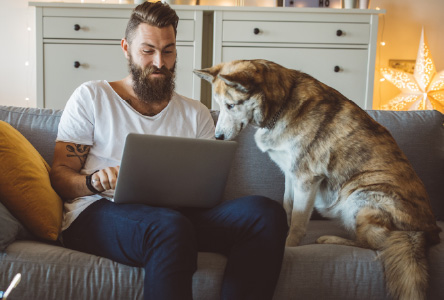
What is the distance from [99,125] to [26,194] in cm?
34

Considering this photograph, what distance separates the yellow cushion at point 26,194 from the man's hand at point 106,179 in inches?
6.9

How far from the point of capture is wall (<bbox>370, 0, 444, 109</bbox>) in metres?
3.92

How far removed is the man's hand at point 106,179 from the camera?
1387mm

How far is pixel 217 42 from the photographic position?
10.6ft

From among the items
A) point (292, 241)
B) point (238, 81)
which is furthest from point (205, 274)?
point (238, 81)

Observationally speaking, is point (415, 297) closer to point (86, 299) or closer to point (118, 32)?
point (86, 299)

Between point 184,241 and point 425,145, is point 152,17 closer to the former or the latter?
point 184,241

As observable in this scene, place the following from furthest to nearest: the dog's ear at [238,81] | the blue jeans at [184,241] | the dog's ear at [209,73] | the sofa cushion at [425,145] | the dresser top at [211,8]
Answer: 1. the dresser top at [211,8]
2. the sofa cushion at [425,145]
3. the dog's ear at [209,73]
4. the dog's ear at [238,81]
5. the blue jeans at [184,241]

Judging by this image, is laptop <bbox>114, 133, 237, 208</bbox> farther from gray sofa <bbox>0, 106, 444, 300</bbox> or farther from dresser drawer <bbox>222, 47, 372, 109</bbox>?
dresser drawer <bbox>222, 47, 372, 109</bbox>

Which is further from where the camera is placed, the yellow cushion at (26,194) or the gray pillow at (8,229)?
the yellow cushion at (26,194)

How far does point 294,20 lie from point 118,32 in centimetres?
123

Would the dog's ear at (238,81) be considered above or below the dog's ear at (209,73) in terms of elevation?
below

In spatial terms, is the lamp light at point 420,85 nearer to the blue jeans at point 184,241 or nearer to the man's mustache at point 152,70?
the man's mustache at point 152,70

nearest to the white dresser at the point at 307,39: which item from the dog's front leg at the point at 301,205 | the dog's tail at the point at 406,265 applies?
the dog's front leg at the point at 301,205
